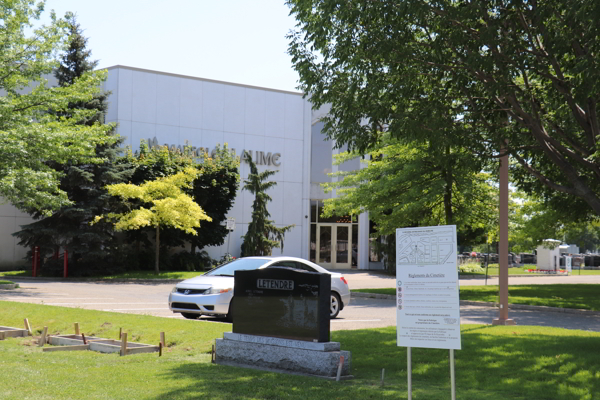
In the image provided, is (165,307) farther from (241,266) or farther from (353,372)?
(353,372)

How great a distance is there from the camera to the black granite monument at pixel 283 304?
8969 mm

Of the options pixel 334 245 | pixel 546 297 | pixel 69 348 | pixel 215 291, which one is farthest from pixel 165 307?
pixel 334 245

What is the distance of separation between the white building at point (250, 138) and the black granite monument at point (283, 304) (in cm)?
2792

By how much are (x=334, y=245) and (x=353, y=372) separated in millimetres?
36615

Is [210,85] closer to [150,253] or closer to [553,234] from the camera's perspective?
[150,253]

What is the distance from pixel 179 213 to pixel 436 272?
25144mm

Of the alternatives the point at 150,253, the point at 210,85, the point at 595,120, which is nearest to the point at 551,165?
the point at 595,120

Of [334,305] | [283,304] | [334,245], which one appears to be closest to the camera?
[283,304]

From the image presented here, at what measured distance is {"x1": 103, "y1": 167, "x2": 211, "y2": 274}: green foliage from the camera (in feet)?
99.5

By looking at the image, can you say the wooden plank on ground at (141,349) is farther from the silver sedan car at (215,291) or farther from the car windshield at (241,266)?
the car windshield at (241,266)

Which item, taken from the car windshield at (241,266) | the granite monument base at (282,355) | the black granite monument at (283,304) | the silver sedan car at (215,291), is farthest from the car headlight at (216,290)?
the granite monument base at (282,355)

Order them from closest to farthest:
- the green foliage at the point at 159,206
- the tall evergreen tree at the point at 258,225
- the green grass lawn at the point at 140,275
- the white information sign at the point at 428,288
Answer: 1. the white information sign at the point at 428,288
2. the green foliage at the point at 159,206
3. the green grass lawn at the point at 140,275
4. the tall evergreen tree at the point at 258,225

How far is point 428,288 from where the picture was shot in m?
6.75

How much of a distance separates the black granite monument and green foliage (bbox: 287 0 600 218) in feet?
11.2
